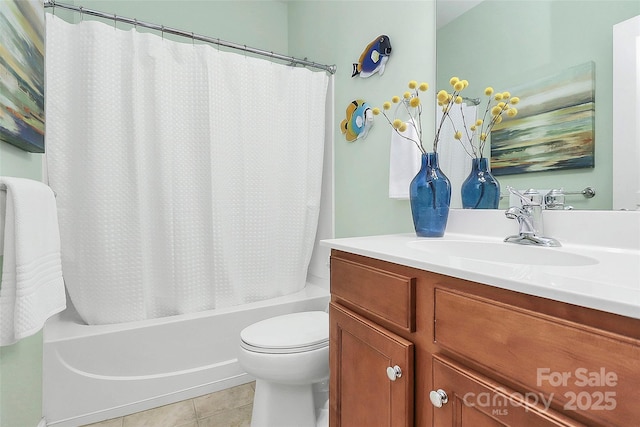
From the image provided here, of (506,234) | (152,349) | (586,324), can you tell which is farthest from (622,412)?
(152,349)

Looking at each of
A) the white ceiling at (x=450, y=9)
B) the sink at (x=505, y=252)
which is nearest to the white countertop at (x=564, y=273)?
the sink at (x=505, y=252)

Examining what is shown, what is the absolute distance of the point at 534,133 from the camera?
3.57 feet

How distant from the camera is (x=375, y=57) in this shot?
171cm

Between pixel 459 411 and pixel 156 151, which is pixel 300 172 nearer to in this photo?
pixel 156 151

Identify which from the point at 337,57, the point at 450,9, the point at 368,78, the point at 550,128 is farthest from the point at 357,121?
the point at 550,128

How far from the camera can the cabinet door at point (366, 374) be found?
760 millimetres

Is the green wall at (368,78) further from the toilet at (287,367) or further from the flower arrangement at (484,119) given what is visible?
the toilet at (287,367)

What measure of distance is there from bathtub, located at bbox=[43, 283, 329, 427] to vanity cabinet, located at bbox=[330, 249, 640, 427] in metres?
0.91

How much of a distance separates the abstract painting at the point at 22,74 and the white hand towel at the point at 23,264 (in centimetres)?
19

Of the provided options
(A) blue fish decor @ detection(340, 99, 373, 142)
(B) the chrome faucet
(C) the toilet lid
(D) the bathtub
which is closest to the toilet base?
(C) the toilet lid

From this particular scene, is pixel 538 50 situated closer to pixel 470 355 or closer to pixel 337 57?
pixel 470 355

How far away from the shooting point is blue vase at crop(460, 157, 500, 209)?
3.94ft

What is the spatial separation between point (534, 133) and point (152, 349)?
1830mm

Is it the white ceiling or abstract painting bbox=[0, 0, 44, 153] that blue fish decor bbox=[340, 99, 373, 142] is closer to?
the white ceiling
